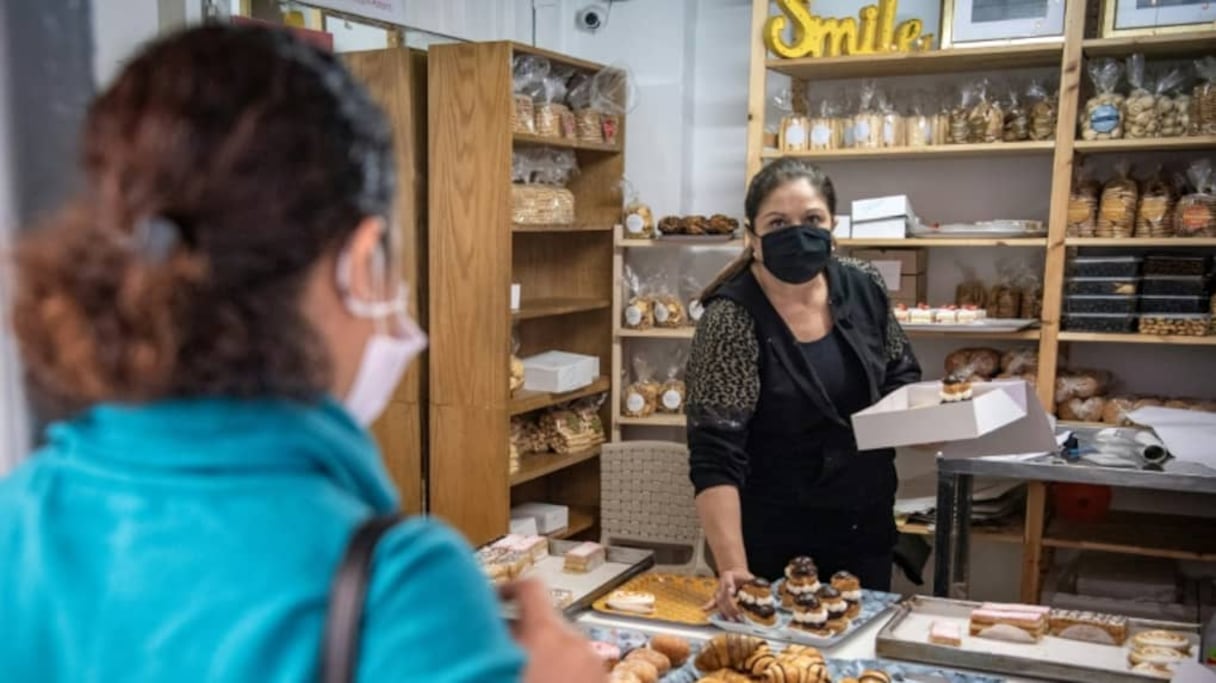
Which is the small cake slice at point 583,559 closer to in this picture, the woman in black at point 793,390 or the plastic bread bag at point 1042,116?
the woman in black at point 793,390

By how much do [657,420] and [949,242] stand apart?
4.08 ft

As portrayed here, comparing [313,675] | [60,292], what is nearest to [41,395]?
[60,292]

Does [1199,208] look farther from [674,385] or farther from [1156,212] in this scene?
[674,385]

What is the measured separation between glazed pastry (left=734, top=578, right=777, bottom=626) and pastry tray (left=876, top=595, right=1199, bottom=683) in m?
0.19

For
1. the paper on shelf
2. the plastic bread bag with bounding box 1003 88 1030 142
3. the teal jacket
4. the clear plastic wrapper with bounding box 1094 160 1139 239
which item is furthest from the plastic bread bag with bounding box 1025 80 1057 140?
the teal jacket

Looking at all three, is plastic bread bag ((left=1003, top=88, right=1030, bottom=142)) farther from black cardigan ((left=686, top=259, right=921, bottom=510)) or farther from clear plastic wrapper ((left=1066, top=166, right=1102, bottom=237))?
black cardigan ((left=686, top=259, right=921, bottom=510))

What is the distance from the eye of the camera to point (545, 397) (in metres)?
3.72

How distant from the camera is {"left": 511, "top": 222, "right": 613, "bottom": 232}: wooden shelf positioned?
138 inches

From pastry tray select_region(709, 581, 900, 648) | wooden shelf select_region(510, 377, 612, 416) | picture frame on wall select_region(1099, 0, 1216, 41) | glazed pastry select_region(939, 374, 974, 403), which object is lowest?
pastry tray select_region(709, 581, 900, 648)

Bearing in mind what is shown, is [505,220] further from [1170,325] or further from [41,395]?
[41,395]

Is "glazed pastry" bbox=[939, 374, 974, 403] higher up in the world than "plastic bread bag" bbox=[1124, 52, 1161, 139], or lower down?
lower down

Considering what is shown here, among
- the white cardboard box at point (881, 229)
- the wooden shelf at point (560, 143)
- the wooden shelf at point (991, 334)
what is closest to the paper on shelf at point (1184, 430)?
the wooden shelf at point (991, 334)

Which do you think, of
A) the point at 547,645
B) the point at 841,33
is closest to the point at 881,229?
the point at 841,33

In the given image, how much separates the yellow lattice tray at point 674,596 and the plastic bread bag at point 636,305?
73.9 inches
